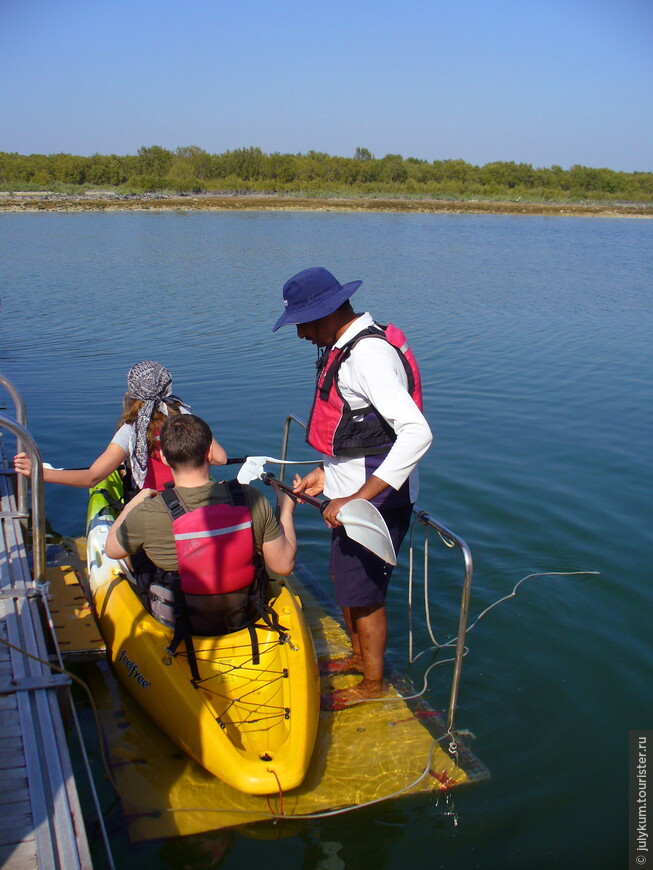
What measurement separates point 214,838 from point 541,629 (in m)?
2.82

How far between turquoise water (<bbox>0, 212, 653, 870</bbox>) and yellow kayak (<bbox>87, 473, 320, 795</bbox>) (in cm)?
35

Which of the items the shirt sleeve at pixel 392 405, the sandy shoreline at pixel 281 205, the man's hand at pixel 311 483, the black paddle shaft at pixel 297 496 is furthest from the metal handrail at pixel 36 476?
the sandy shoreline at pixel 281 205

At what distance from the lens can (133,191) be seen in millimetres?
80688

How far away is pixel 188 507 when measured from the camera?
11.2 ft

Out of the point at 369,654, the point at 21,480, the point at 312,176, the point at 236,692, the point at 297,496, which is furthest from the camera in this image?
the point at 312,176

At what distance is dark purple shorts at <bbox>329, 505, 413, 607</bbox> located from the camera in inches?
148

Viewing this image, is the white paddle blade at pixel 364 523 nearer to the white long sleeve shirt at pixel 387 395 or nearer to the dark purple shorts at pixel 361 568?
the white long sleeve shirt at pixel 387 395

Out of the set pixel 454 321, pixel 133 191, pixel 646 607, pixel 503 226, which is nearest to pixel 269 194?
pixel 133 191

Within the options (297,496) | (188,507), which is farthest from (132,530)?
(297,496)

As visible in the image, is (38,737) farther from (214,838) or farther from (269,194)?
(269,194)

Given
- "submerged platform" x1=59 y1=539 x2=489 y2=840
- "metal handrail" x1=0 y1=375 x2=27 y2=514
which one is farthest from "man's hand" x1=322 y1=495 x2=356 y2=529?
"metal handrail" x1=0 y1=375 x2=27 y2=514

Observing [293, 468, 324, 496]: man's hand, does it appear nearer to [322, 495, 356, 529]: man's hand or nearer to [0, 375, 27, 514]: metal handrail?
[322, 495, 356, 529]: man's hand

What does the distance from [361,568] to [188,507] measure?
949 mm

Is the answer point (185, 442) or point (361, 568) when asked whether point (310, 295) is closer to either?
point (185, 442)
